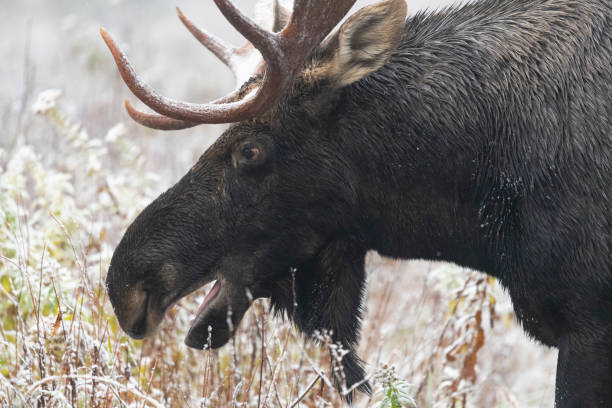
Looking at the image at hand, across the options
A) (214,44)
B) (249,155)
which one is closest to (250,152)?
(249,155)

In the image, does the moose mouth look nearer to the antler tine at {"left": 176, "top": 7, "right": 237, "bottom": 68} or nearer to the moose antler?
the moose antler

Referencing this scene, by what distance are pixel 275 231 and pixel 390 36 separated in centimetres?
77

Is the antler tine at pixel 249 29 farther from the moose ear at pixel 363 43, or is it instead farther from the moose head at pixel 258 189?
the moose ear at pixel 363 43

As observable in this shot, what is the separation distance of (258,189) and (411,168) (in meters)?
0.53

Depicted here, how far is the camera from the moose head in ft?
9.72

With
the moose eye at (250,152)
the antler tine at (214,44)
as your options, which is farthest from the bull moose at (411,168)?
the antler tine at (214,44)

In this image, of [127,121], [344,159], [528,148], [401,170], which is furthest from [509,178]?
[127,121]

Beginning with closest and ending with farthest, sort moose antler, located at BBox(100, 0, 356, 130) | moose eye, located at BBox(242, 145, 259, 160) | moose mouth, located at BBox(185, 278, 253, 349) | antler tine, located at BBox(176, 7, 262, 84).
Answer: moose antler, located at BBox(100, 0, 356, 130) < moose eye, located at BBox(242, 145, 259, 160) < moose mouth, located at BBox(185, 278, 253, 349) < antler tine, located at BBox(176, 7, 262, 84)

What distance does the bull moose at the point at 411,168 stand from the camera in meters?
2.87

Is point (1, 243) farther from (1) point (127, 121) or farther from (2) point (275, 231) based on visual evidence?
(1) point (127, 121)

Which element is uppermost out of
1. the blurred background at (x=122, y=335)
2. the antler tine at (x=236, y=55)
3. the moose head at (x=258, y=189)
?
the antler tine at (x=236, y=55)

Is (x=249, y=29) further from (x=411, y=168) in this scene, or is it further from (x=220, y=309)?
(x=220, y=309)

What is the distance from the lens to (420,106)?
10.0 feet

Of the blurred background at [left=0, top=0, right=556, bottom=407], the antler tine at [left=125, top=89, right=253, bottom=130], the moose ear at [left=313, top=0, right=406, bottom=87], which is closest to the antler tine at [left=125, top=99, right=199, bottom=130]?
the antler tine at [left=125, top=89, right=253, bottom=130]
